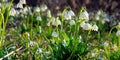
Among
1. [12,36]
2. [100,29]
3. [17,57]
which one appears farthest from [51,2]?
[17,57]

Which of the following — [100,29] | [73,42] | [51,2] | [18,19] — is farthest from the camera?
[51,2]

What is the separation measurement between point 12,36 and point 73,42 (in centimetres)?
279

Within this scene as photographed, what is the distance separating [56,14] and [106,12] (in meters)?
1.65

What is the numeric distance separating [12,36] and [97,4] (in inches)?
196

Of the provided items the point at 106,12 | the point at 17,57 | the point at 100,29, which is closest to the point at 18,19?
the point at 100,29

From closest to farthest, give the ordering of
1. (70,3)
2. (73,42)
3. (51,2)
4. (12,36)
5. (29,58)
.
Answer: (73,42) < (29,58) < (12,36) < (51,2) < (70,3)

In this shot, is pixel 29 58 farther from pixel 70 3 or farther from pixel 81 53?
pixel 70 3

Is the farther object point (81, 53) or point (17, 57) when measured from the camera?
point (17, 57)

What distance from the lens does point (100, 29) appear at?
8.90 meters

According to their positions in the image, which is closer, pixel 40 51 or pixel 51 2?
pixel 40 51

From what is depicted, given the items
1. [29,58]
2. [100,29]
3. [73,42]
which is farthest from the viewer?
[100,29]

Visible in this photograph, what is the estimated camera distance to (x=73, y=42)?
205 inches

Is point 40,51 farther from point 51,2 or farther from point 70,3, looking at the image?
point 70,3

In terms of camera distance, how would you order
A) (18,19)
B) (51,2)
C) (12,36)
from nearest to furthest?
(12,36) → (18,19) → (51,2)
